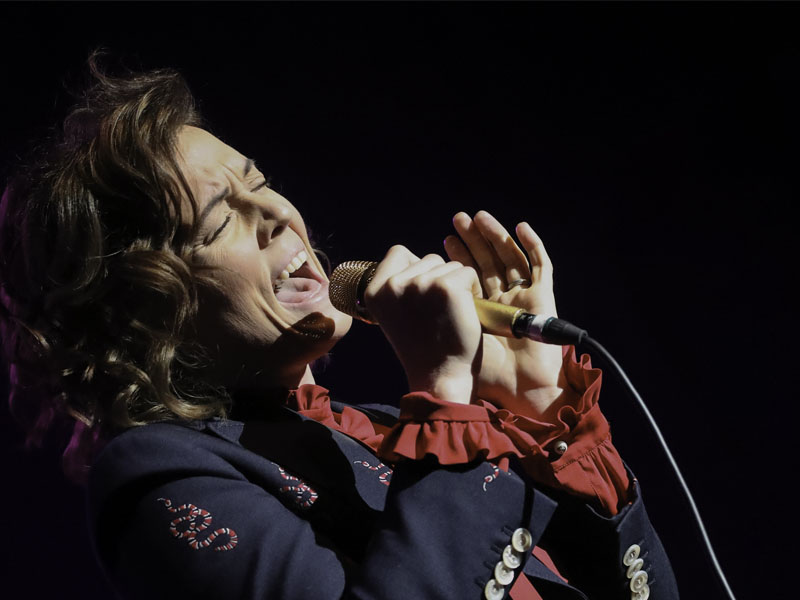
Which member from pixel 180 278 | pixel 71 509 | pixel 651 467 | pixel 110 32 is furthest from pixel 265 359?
pixel 651 467

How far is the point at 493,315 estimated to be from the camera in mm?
1011

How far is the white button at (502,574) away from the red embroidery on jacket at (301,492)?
25 cm

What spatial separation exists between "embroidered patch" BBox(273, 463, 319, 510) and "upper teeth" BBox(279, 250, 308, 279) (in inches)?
12.7

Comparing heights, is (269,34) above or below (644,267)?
above

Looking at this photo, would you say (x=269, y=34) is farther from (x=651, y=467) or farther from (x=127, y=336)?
(x=651, y=467)

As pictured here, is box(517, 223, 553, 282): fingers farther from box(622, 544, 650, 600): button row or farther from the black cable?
box(622, 544, 650, 600): button row

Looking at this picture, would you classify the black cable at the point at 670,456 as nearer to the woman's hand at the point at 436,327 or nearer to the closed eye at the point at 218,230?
the woman's hand at the point at 436,327

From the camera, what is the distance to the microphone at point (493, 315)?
936 millimetres

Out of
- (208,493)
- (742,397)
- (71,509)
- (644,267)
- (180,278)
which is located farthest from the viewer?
(644,267)

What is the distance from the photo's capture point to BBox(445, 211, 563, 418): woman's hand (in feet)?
3.96

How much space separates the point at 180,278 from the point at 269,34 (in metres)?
1.17

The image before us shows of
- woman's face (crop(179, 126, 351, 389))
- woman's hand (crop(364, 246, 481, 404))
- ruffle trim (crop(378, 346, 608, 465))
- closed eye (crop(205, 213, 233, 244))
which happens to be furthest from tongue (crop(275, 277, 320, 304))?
ruffle trim (crop(378, 346, 608, 465))

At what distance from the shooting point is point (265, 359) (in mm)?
1197

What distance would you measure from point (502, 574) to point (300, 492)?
0.27 m
